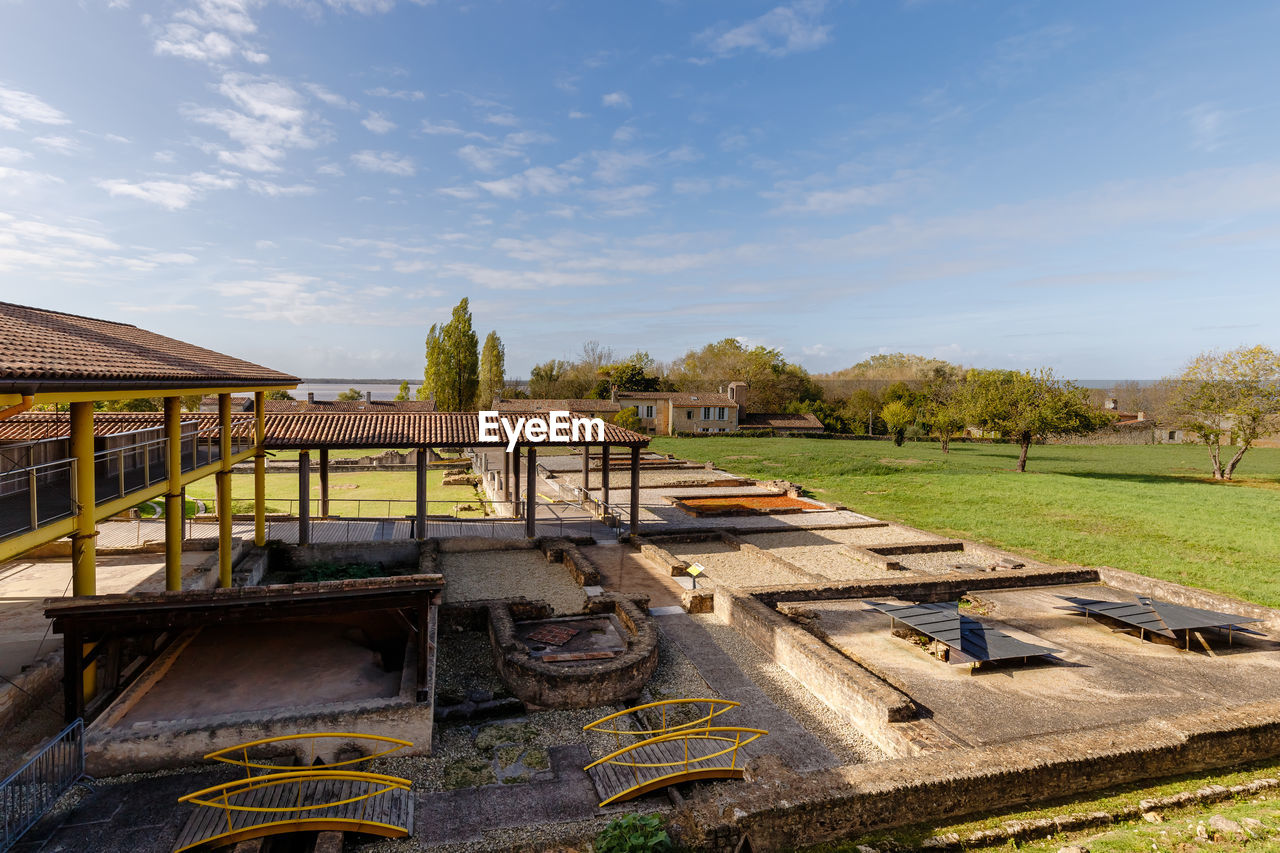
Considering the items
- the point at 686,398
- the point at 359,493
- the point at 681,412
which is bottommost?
the point at 359,493

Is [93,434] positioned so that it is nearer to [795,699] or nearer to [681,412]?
[795,699]

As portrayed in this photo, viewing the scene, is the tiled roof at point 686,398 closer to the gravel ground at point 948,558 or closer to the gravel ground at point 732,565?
the gravel ground at point 732,565

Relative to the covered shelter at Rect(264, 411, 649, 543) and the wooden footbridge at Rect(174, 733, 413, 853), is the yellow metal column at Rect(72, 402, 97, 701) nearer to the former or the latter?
the wooden footbridge at Rect(174, 733, 413, 853)

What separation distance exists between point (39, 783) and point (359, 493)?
948 inches

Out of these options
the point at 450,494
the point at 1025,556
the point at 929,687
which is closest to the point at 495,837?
the point at 929,687

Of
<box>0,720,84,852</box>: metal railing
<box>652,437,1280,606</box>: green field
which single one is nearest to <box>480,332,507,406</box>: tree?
<box>652,437,1280,606</box>: green field

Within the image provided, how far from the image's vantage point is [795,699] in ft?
33.4

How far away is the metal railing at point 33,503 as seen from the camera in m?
7.86

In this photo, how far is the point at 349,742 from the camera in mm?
8062

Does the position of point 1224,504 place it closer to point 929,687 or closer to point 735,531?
point 735,531

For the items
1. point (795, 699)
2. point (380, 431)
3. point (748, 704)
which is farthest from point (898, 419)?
point (748, 704)

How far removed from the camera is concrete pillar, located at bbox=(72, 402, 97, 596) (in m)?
8.91

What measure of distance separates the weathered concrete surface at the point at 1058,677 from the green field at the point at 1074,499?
17.2 ft

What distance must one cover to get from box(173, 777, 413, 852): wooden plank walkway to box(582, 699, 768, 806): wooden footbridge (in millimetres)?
2251
